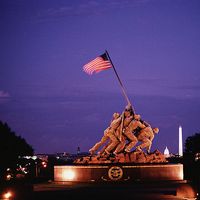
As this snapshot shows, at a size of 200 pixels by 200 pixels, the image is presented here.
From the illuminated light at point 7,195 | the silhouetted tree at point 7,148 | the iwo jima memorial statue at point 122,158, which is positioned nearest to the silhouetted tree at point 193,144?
the silhouetted tree at point 7,148

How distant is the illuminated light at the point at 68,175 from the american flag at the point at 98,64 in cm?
652

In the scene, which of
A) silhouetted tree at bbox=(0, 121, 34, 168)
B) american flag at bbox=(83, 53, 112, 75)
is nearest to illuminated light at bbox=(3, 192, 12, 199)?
american flag at bbox=(83, 53, 112, 75)

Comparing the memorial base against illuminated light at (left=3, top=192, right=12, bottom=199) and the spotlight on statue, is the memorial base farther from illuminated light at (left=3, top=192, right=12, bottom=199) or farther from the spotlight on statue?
illuminated light at (left=3, top=192, right=12, bottom=199)

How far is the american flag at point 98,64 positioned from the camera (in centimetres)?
3678

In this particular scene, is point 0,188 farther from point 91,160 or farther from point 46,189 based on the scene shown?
point 91,160

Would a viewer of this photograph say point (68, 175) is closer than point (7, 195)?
No

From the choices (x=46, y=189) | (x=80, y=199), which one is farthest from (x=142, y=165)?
(x=80, y=199)

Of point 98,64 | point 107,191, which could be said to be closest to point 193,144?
point 98,64

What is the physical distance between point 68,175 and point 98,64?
290 inches

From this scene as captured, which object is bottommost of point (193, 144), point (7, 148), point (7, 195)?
point (7, 195)

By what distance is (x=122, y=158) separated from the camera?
35531 mm

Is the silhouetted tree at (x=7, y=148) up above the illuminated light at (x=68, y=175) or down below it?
above

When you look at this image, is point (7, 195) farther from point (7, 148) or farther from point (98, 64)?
point (7, 148)

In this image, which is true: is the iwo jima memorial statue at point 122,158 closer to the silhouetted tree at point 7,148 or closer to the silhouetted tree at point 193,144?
the silhouetted tree at point 7,148
